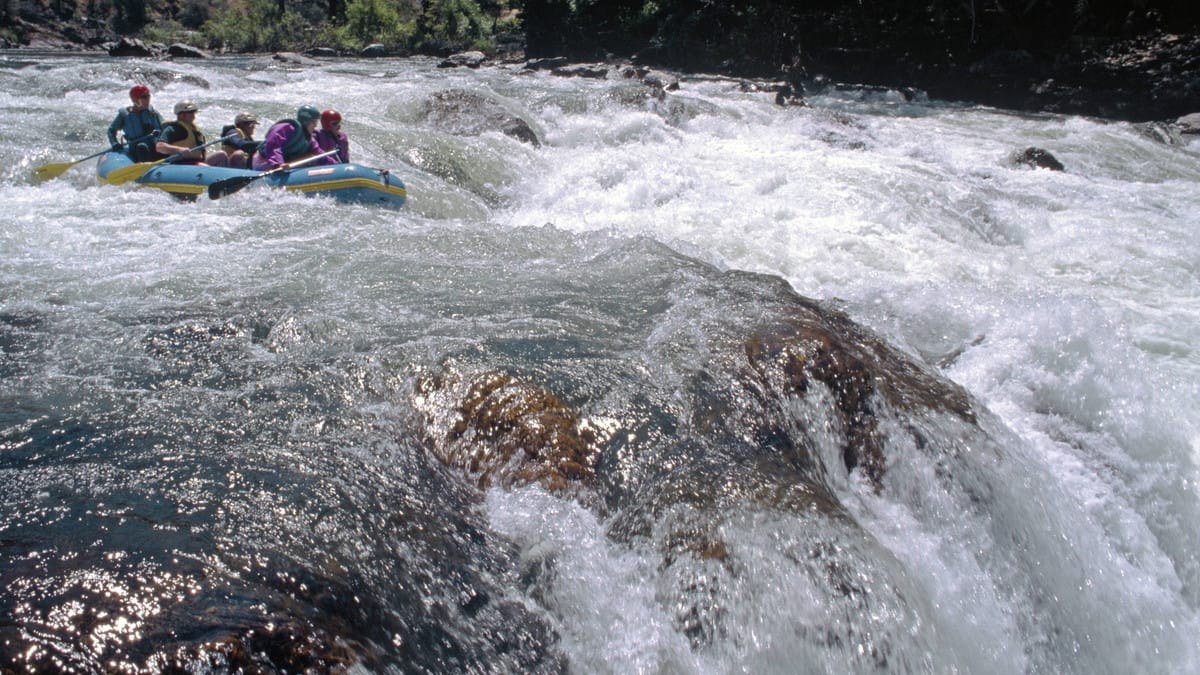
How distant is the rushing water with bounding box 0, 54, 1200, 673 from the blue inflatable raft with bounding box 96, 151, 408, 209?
0.15m

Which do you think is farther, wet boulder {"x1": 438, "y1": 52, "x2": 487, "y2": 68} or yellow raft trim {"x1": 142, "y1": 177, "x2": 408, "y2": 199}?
wet boulder {"x1": 438, "y1": 52, "x2": 487, "y2": 68}

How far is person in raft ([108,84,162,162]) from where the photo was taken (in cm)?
827

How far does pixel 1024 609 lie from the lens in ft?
10.8

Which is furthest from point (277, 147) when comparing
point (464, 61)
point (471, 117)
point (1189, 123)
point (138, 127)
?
point (464, 61)

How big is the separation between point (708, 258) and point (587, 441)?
3.62 meters

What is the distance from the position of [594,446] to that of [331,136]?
624 centimetres

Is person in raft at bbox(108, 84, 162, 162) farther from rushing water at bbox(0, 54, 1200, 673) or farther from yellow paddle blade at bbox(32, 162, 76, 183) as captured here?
rushing water at bbox(0, 54, 1200, 673)

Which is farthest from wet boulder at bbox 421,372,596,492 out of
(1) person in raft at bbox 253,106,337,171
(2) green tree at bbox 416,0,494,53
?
(2) green tree at bbox 416,0,494,53

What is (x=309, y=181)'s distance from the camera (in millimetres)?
7531

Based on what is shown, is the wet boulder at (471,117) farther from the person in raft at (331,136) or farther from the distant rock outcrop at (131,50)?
the distant rock outcrop at (131,50)

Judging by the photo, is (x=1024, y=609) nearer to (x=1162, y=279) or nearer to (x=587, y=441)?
(x=587, y=441)

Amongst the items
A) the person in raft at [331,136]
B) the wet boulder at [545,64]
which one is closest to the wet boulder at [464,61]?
the wet boulder at [545,64]

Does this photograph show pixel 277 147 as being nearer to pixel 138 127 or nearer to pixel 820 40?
pixel 138 127

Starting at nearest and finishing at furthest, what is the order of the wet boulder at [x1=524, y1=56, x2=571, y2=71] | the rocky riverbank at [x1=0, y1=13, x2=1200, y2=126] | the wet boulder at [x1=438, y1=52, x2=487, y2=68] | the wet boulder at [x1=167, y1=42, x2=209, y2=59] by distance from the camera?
the rocky riverbank at [x1=0, y1=13, x2=1200, y2=126], the wet boulder at [x1=524, y1=56, x2=571, y2=71], the wet boulder at [x1=438, y1=52, x2=487, y2=68], the wet boulder at [x1=167, y1=42, x2=209, y2=59]
